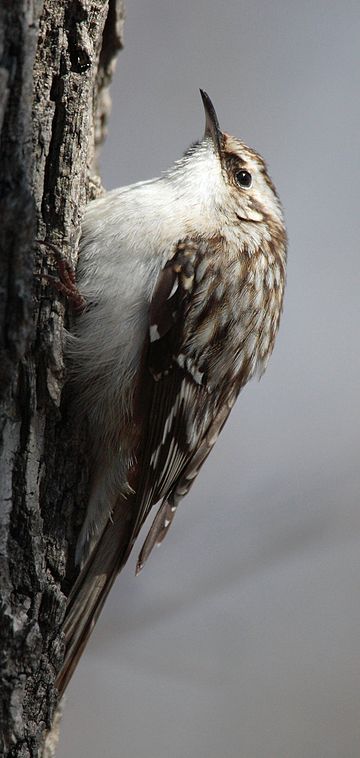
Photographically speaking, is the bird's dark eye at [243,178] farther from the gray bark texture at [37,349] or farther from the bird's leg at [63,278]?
the bird's leg at [63,278]

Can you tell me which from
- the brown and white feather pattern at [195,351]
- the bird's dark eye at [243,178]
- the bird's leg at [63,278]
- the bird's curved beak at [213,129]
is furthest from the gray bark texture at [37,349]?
the bird's dark eye at [243,178]

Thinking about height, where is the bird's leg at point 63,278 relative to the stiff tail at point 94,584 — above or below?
above

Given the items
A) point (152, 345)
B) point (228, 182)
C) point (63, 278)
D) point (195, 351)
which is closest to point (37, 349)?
point (63, 278)

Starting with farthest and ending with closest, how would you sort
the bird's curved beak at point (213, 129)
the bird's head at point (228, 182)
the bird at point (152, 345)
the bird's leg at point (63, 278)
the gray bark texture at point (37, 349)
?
1. the bird's curved beak at point (213, 129)
2. the bird's head at point (228, 182)
3. the bird at point (152, 345)
4. the bird's leg at point (63, 278)
5. the gray bark texture at point (37, 349)

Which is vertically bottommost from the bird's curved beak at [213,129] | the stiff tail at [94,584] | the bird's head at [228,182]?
the stiff tail at [94,584]

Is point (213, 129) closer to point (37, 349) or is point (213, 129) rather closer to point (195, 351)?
point (195, 351)

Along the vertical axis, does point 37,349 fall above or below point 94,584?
above

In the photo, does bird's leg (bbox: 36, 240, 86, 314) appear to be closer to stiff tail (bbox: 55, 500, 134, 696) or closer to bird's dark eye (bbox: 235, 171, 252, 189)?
stiff tail (bbox: 55, 500, 134, 696)

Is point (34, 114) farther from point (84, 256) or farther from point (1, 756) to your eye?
point (1, 756)
